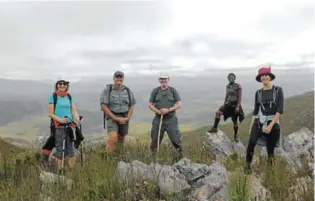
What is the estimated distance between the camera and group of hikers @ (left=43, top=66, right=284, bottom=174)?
8359 millimetres

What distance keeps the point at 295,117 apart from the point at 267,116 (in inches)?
5181

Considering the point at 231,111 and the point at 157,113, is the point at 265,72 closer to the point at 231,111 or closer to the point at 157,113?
the point at 157,113

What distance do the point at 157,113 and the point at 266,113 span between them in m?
2.58

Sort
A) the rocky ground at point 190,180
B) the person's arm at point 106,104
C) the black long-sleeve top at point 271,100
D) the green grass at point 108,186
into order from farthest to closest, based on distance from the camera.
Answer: the person's arm at point 106,104 < the black long-sleeve top at point 271,100 < the rocky ground at point 190,180 < the green grass at point 108,186

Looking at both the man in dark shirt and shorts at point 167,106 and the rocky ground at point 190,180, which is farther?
the man in dark shirt and shorts at point 167,106

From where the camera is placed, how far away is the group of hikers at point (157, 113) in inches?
329

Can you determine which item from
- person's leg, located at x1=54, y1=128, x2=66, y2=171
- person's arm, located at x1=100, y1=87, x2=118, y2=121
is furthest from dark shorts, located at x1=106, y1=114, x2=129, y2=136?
person's leg, located at x1=54, y1=128, x2=66, y2=171

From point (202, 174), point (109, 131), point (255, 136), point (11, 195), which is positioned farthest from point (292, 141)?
point (11, 195)

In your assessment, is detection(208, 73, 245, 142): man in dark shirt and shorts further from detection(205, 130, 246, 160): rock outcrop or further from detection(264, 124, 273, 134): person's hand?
detection(264, 124, 273, 134): person's hand

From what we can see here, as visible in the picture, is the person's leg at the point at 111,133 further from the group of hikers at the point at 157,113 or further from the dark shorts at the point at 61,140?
the dark shorts at the point at 61,140

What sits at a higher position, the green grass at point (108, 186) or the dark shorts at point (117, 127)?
the dark shorts at point (117, 127)

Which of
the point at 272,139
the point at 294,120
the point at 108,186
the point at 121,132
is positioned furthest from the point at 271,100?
the point at 294,120

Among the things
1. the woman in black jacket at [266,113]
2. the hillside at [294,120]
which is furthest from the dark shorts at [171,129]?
the hillside at [294,120]

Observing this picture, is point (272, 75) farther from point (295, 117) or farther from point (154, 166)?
point (295, 117)
